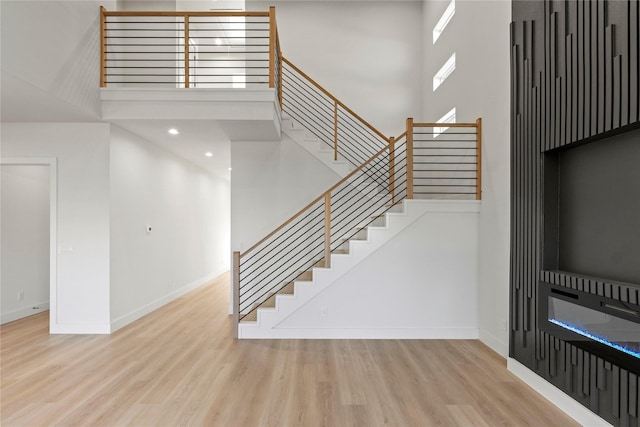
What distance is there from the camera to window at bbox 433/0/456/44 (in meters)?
5.88

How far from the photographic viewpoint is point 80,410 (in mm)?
2980

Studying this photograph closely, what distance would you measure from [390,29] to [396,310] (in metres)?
5.92

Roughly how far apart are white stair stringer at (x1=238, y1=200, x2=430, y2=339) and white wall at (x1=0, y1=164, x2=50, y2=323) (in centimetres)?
405

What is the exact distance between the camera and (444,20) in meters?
6.31

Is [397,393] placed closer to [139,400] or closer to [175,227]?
[139,400]

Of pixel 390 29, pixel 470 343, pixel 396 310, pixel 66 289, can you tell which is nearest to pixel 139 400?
pixel 66 289

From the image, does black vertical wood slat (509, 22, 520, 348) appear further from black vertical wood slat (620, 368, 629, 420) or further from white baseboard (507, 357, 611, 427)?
black vertical wood slat (620, 368, 629, 420)

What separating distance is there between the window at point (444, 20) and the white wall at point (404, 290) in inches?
138

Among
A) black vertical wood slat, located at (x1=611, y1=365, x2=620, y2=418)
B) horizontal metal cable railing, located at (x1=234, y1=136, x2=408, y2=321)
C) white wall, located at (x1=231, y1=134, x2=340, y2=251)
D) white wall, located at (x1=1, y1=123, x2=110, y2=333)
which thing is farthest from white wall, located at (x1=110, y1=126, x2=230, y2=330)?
black vertical wood slat, located at (x1=611, y1=365, x2=620, y2=418)

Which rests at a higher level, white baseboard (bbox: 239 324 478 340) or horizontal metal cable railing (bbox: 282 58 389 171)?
horizontal metal cable railing (bbox: 282 58 389 171)

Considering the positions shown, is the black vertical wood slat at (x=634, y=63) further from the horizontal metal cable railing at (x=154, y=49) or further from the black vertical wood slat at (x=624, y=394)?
the horizontal metal cable railing at (x=154, y=49)

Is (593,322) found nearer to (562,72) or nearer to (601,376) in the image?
(601,376)

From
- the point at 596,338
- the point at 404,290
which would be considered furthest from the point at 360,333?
the point at 596,338

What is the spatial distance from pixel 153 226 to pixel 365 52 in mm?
5543
